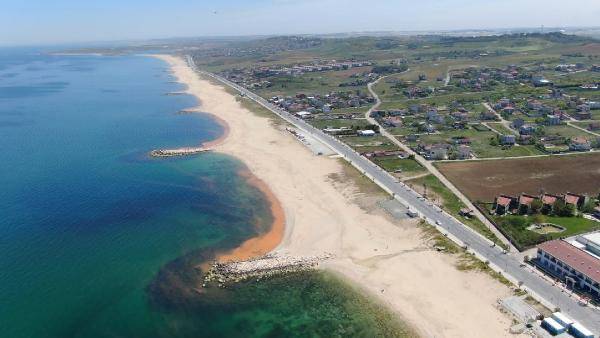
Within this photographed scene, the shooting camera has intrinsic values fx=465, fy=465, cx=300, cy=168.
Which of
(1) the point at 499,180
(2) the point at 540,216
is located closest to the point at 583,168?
(1) the point at 499,180

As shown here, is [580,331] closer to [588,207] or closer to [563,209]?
[563,209]

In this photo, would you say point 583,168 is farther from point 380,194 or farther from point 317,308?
point 317,308

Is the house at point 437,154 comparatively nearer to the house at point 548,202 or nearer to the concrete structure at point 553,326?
the house at point 548,202

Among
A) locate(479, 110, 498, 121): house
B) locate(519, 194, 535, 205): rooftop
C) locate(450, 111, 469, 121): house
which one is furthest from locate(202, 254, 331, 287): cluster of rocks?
locate(479, 110, 498, 121): house

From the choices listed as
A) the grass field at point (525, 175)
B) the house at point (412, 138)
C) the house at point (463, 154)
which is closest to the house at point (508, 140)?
the grass field at point (525, 175)

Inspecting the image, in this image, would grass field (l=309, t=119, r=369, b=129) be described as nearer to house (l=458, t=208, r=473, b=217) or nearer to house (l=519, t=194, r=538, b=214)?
house (l=458, t=208, r=473, b=217)

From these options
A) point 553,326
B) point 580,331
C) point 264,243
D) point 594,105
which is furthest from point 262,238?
point 594,105
